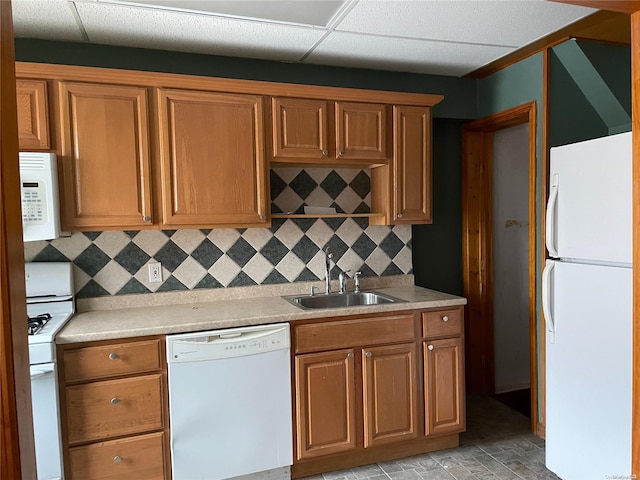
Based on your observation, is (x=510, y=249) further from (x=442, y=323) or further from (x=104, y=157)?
(x=104, y=157)

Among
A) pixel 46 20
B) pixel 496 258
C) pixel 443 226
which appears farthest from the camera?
pixel 496 258

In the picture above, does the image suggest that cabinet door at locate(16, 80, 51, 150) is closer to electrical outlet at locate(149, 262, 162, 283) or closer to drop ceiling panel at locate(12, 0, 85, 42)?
drop ceiling panel at locate(12, 0, 85, 42)

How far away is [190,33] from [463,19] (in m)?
1.38

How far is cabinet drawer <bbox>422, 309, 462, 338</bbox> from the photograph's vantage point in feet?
8.54

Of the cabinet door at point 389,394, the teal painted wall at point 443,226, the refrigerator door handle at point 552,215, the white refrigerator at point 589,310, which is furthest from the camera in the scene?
the teal painted wall at point 443,226

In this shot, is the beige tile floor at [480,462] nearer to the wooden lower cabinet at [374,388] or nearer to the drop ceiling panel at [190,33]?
the wooden lower cabinet at [374,388]

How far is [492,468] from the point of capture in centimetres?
251

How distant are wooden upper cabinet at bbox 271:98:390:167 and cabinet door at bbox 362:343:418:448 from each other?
3.73ft

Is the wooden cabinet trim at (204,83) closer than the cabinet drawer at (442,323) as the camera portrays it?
Yes

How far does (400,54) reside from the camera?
2725 millimetres

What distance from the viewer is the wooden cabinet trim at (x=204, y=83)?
7.14ft

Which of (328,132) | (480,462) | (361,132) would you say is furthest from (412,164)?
(480,462)

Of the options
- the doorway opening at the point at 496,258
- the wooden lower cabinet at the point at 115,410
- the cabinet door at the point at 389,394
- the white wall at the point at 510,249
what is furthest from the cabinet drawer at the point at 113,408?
the white wall at the point at 510,249

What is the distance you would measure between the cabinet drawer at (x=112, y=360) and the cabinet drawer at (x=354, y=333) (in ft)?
2.35
